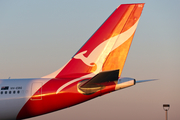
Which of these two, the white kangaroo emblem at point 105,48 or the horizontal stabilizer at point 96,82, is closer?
the horizontal stabilizer at point 96,82

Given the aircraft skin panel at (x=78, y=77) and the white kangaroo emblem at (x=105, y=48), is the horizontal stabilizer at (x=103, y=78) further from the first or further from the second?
the white kangaroo emblem at (x=105, y=48)

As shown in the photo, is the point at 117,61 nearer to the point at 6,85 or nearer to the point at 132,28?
the point at 132,28

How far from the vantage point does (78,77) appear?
20.5 m

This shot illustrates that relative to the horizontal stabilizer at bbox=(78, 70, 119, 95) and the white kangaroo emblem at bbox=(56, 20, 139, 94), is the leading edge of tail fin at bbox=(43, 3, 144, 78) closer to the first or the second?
the white kangaroo emblem at bbox=(56, 20, 139, 94)

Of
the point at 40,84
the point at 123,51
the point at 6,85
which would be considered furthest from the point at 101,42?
the point at 6,85

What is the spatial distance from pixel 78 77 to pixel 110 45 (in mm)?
3170

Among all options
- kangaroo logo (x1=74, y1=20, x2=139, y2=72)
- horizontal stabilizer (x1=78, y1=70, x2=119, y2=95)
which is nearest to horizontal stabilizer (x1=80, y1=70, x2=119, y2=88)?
horizontal stabilizer (x1=78, y1=70, x2=119, y2=95)

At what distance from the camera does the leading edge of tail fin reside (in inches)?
787

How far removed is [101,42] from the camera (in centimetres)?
2045

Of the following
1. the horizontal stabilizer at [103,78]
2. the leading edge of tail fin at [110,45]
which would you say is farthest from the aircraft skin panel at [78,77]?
the horizontal stabilizer at [103,78]

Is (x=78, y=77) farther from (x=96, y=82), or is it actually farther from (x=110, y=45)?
(x=110, y=45)

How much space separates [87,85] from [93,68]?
81.3 inches

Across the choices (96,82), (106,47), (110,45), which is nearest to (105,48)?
(106,47)

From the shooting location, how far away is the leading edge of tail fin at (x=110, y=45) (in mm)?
19984
